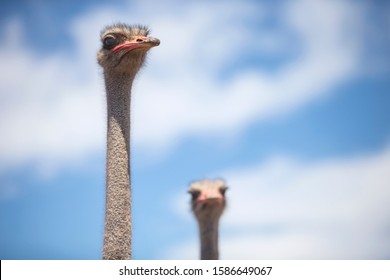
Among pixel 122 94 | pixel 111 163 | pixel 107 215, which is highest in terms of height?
pixel 122 94

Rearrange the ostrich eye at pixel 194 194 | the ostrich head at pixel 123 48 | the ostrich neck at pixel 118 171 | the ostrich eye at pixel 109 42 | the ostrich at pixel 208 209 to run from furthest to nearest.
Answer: the ostrich eye at pixel 194 194, the ostrich at pixel 208 209, the ostrich eye at pixel 109 42, the ostrich head at pixel 123 48, the ostrich neck at pixel 118 171

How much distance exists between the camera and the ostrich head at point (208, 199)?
9703 millimetres

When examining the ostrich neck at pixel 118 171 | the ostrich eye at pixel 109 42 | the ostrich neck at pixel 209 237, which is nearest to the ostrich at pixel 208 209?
the ostrich neck at pixel 209 237

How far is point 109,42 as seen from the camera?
6.96m

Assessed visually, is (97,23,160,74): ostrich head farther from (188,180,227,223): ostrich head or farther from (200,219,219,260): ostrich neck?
(200,219,219,260): ostrich neck

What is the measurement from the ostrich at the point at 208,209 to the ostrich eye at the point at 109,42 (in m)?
3.13

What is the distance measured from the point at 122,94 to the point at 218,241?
3.35 meters

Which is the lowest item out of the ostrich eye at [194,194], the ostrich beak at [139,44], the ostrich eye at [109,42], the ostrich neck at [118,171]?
the ostrich neck at [118,171]

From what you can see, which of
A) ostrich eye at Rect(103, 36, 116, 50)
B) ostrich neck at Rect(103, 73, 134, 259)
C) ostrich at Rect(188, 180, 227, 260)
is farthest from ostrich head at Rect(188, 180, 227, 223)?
ostrich eye at Rect(103, 36, 116, 50)

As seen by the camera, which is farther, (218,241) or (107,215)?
(218,241)

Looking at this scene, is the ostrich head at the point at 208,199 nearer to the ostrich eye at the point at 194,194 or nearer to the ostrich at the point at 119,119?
the ostrich eye at the point at 194,194
